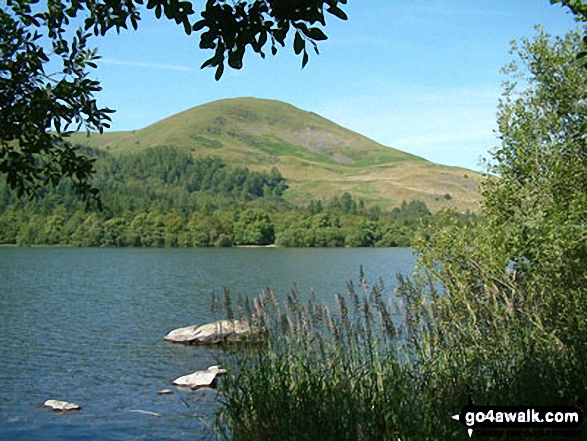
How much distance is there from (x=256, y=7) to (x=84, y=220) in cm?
15903

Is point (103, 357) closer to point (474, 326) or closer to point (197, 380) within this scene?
point (197, 380)

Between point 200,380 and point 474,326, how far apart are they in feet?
35.9

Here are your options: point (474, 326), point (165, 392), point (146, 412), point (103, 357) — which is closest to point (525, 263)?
point (474, 326)

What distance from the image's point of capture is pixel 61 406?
16.6 m

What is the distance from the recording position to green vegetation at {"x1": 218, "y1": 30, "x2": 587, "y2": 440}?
25.1 feet

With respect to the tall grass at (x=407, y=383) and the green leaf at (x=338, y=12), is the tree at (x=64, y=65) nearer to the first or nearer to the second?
the green leaf at (x=338, y=12)

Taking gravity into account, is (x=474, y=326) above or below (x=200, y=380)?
above

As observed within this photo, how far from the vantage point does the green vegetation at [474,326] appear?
7.65 m

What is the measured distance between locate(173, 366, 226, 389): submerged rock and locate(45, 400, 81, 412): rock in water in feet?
11.3

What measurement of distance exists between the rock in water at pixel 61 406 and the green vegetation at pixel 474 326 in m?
8.07

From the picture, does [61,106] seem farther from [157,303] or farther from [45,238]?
[45,238]

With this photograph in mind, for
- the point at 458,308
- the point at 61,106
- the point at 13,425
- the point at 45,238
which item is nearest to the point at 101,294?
the point at 13,425

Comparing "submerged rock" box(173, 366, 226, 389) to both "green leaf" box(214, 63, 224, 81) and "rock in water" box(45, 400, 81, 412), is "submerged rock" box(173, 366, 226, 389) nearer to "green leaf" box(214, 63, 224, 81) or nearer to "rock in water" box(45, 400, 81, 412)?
"rock in water" box(45, 400, 81, 412)

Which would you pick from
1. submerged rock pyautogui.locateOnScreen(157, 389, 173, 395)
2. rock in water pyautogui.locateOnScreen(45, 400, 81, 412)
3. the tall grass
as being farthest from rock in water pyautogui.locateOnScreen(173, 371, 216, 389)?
the tall grass
